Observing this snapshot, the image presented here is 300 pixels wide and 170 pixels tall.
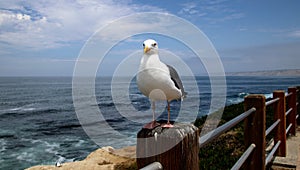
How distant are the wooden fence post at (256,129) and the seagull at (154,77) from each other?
1.08 m

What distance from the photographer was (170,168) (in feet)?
4.53

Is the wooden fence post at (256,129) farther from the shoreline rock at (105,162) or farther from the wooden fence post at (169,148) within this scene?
the shoreline rock at (105,162)

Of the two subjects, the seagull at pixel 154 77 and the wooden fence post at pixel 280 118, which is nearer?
the seagull at pixel 154 77

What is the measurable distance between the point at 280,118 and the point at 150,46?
3.94 metres

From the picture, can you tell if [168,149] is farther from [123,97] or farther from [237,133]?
[237,133]

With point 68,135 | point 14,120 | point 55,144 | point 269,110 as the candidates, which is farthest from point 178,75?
point 14,120

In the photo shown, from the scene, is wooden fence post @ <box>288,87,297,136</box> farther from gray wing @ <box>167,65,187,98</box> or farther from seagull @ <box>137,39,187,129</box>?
seagull @ <box>137,39,187,129</box>

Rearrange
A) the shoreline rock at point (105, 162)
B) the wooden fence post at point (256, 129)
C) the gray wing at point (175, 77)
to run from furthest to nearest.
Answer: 1. the shoreline rock at point (105, 162)
2. the wooden fence post at point (256, 129)
3. the gray wing at point (175, 77)

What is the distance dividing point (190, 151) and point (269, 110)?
11.8 meters

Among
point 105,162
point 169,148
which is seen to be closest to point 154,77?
point 169,148

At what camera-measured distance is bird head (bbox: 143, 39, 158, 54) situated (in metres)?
2.47

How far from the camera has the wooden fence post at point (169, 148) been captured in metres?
1.38

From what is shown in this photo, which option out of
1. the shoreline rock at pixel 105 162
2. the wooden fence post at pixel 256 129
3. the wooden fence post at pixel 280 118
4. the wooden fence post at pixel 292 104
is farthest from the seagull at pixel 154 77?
the shoreline rock at pixel 105 162

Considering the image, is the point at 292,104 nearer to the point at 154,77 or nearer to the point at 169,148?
the point at 154,77
